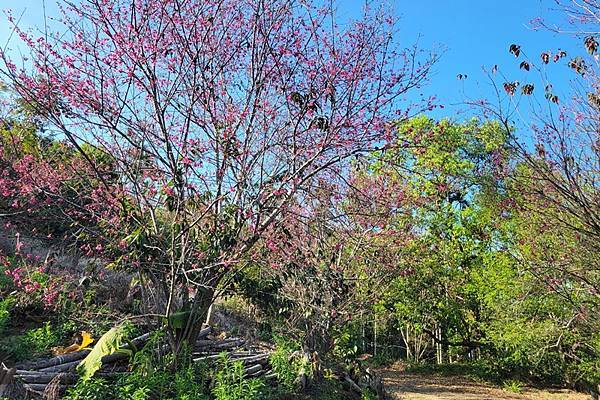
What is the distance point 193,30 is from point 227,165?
4.20 ft

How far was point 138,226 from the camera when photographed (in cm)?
418

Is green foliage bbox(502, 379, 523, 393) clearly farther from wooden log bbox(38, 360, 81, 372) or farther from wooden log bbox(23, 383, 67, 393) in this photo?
wooden log bbox(23, 383, 67, 393)

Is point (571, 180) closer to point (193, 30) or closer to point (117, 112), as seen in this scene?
point (193, 30)

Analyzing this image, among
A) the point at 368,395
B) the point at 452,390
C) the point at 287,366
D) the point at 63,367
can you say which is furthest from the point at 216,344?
the point at 452,390

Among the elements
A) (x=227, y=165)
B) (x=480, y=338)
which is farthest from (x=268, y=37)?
(x=480, y=338)

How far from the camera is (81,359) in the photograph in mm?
4418

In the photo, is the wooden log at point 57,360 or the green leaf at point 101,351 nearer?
the green leaf at point 101,351

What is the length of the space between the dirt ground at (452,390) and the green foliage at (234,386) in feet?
21.1

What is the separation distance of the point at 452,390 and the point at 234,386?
358 inches

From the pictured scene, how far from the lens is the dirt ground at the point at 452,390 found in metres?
10.2

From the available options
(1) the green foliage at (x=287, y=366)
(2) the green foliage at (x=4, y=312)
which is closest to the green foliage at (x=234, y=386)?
(1) the green foliage at (x=287, y=366)

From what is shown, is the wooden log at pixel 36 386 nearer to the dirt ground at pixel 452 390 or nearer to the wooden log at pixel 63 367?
the wooden log at pixel 63 367

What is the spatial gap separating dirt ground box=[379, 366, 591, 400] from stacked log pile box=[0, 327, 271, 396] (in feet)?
18.0

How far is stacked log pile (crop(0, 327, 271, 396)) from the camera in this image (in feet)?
12.4
